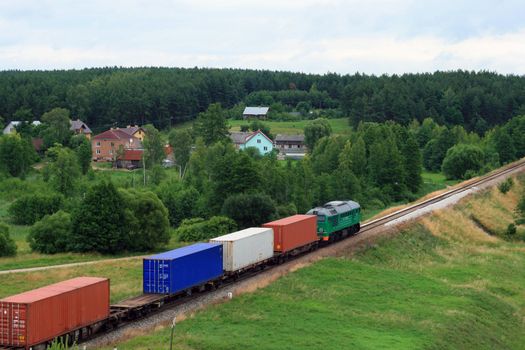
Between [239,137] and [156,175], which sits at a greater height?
[239,137]

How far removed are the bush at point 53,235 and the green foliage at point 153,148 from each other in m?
58.9

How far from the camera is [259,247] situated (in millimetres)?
50438

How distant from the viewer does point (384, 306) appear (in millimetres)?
45625

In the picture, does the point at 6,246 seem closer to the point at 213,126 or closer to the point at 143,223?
the point at 143,223

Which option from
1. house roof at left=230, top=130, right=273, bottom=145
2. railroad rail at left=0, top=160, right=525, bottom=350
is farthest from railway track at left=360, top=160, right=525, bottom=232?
house roof at left=230, top=130, right=273, bottom=145

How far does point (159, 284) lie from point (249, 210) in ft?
101

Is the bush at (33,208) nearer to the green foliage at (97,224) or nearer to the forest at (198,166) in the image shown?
the forest at (198,166)

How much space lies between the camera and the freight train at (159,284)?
102 ft

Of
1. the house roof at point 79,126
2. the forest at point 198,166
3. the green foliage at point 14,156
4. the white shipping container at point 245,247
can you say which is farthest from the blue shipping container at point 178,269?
the house roof at point 79,126

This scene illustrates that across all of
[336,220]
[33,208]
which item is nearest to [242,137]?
[33,208]

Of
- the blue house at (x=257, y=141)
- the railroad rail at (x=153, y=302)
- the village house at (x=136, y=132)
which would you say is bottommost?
the railroad rail at (x=153, y=302)

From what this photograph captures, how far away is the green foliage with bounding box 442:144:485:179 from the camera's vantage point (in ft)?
417

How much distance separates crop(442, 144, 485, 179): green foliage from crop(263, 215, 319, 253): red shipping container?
7380 centimetres

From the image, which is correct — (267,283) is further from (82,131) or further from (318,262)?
(82,131)
